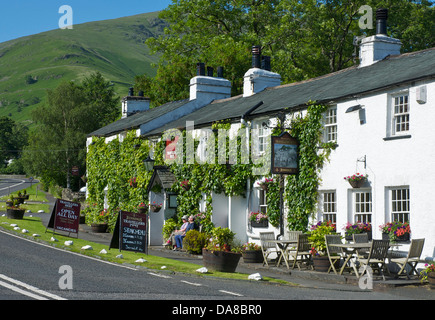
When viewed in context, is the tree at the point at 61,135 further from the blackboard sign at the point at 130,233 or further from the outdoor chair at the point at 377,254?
the outdoor chair at the point at 377,254

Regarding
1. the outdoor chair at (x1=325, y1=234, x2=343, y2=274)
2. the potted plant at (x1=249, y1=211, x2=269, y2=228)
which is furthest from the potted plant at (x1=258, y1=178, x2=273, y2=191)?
the outdoor chair at (x1=325, y1=234, x2=343, y2=274)

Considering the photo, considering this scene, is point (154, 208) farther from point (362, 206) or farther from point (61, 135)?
point (61, 135)

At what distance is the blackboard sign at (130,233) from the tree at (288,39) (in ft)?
77.5

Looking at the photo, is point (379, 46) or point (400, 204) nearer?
point (400, 204)

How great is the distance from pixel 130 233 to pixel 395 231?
8.97m

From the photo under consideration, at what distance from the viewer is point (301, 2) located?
4722 cm

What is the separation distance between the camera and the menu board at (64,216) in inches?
1043

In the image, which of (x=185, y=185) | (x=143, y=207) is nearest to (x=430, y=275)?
(x=185, y=185)

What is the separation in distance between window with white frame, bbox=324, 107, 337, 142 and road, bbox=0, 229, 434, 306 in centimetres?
670

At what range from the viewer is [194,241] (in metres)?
24.1

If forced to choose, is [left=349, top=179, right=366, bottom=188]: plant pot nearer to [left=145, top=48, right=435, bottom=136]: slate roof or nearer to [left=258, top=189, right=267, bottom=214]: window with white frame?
[left=145, top=48, right=435, bottom=136]: slate roof

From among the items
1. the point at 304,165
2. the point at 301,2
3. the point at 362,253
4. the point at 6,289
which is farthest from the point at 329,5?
the point at 6,289

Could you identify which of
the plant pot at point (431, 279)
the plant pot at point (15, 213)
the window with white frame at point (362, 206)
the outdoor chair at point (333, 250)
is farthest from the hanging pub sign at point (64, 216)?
the plant pot at point (431, 279)
